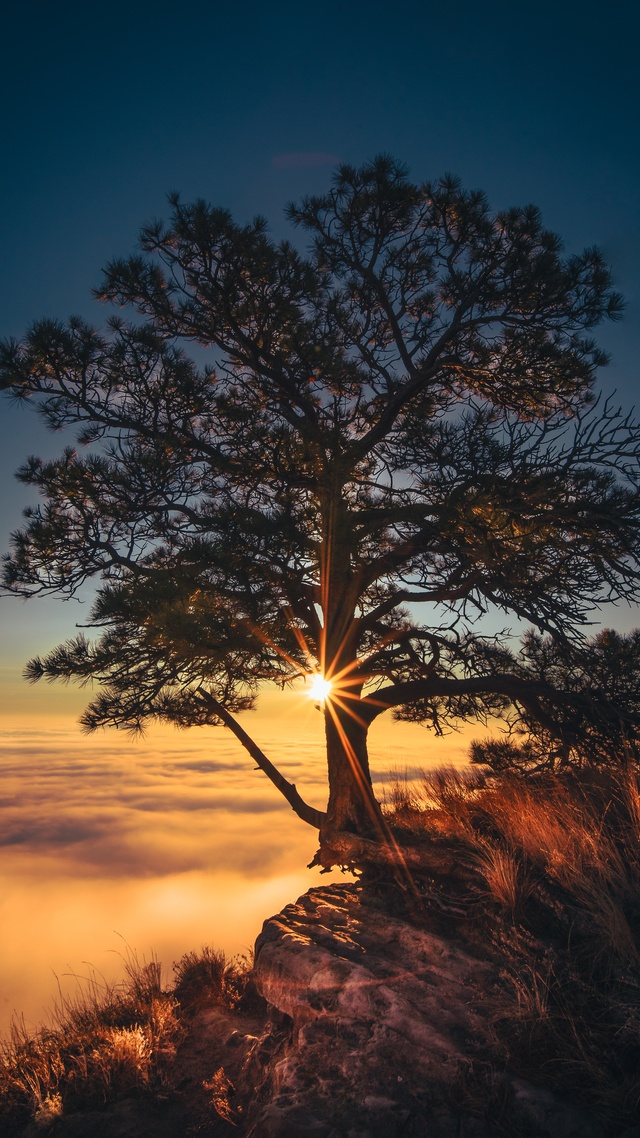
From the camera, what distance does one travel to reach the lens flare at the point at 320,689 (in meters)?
8.04

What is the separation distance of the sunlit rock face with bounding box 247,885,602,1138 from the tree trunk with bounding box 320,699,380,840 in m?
2.25

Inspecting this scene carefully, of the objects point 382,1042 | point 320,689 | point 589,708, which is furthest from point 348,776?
point 382,1042

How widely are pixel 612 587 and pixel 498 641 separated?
2.00 metres

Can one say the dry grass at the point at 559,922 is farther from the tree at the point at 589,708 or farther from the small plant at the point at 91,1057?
the small plant at the point at 91,1057

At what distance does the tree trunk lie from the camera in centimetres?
760

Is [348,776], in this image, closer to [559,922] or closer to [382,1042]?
[559,922]

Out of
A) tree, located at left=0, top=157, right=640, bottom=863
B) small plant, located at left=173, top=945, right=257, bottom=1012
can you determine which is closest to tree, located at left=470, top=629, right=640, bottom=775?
tree, located at left=0, top=157, right=640, bottom=863

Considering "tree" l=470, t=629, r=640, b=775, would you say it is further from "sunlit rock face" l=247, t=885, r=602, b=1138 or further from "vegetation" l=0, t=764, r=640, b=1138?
"sunlit rock face" l=247, t=885, r=602, b=1138

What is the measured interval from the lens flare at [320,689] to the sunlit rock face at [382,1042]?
3.04 m

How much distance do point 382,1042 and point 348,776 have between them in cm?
392

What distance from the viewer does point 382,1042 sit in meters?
3.95

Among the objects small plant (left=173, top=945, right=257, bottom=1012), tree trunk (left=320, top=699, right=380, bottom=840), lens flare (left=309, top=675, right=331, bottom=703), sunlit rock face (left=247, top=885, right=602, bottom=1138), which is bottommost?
small plant (left=173, top=945, right=257, bottom=1012)

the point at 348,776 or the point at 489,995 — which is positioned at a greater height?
the point at 348,776

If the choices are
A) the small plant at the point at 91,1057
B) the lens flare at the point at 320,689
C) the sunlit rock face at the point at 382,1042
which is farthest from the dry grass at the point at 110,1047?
the lens flare at the point at 320,689
